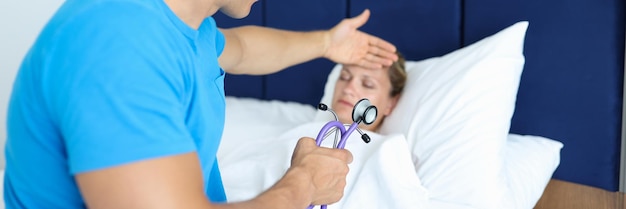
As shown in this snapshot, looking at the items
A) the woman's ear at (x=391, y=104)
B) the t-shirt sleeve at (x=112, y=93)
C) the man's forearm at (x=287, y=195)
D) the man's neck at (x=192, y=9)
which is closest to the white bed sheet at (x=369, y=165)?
the woman's ear at (x=391, y=104)

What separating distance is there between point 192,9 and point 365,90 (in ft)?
4.09

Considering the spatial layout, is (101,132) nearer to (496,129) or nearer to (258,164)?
(258,164)

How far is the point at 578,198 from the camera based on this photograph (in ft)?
6.56

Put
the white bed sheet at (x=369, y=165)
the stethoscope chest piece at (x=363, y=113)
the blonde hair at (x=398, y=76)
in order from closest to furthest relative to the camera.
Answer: the stethoscope chest piece at (x=363, y=113) → the white bed sheet at (x=369, y=165) → the blonde hair at (x=398, y=76)

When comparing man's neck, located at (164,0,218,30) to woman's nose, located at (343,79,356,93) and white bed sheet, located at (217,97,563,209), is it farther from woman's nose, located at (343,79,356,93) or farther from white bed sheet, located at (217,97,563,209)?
woman's nose, located at (343,79,356,93)

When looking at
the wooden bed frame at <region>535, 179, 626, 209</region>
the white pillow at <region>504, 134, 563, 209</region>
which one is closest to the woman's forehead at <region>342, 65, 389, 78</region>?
the white pillow at <region>504, 134, 563, 209</region>

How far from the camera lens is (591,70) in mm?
1979

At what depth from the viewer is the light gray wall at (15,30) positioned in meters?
2.93

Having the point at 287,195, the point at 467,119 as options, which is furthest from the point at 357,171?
the point at 287,195

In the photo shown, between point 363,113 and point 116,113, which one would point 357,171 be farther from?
point 116,113

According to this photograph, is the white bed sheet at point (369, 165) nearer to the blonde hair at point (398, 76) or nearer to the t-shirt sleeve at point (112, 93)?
the blonde hair at point (398, 76)

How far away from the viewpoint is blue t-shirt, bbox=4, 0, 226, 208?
2.52 feet

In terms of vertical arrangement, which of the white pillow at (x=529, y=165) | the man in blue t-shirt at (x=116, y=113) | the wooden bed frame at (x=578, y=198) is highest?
the man in blue t-shirt at (x=116, y=113)

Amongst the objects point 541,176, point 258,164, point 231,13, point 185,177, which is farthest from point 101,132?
point 541,176
